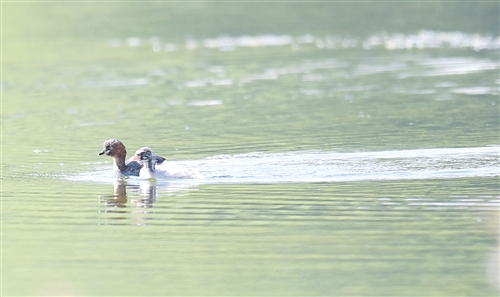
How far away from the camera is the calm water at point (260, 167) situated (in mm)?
10977

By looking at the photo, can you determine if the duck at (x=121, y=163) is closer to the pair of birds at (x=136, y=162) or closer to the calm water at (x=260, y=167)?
the pair of birds at (x=136, y=162)

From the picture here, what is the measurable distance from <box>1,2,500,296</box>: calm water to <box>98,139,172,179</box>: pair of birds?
0.24 meters

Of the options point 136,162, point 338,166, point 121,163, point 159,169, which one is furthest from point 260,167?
point 121,163

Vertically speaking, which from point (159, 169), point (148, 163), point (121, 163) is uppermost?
point (121, 163)

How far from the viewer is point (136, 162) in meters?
17.0

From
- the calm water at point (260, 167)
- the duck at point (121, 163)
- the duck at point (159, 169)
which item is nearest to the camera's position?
the calm water at point (260, 167)

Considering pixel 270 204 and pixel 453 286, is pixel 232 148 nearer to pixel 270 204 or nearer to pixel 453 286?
pixel 270 204

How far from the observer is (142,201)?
48.2 ft

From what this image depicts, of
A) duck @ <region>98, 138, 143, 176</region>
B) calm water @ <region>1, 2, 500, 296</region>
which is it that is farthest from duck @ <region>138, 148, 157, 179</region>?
duck @ <region>98, 138, 143, 176</region>

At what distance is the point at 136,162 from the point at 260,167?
78.6 inches

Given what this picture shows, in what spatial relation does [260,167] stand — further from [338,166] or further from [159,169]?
[159,169]

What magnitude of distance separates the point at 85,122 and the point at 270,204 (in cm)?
958

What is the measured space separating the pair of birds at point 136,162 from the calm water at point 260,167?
24cm

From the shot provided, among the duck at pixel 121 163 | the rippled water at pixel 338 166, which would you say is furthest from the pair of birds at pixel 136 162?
the rippled water at pixel 338 166
